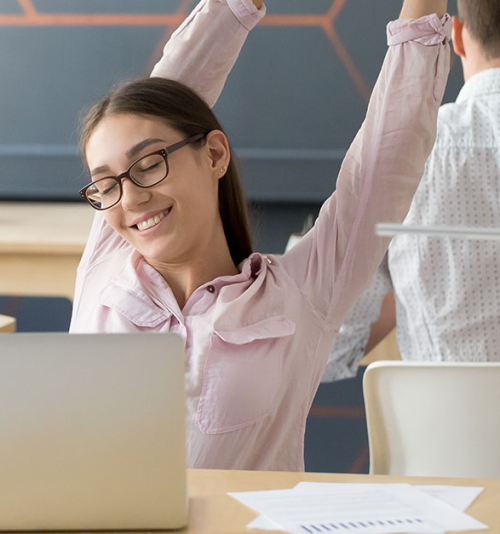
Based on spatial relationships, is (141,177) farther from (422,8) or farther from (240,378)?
(422,8)

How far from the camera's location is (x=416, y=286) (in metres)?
1.81

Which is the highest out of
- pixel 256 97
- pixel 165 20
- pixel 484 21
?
pixel 165 20

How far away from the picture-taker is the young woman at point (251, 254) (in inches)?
50.8

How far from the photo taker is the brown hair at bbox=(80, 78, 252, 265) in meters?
1.38

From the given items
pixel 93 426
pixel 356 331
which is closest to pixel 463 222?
pixel 356 331

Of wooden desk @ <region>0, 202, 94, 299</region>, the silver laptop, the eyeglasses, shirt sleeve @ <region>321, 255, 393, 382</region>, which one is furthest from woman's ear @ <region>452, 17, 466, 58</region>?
the silver laptop

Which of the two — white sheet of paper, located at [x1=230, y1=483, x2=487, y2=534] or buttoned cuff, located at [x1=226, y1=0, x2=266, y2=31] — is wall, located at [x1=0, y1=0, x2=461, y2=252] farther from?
white sheet of paper, located at [x1=230, y1=483, x2=487, y2=534]

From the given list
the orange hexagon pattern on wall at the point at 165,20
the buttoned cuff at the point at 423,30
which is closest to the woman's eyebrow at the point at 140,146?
the buttoned cuff at the point at 423,30

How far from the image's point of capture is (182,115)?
4.60 feet

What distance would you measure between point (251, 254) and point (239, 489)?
529 millimetres

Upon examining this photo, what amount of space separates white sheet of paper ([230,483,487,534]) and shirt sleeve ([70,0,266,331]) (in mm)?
664

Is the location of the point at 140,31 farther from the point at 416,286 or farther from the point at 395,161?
the point at 395,161

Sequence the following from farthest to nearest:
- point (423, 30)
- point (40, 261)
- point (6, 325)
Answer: point (40, 261)
point (6, 325)
point (423, 30)

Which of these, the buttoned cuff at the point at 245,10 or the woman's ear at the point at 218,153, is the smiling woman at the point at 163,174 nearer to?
the woman's ear at the point at 218,153
